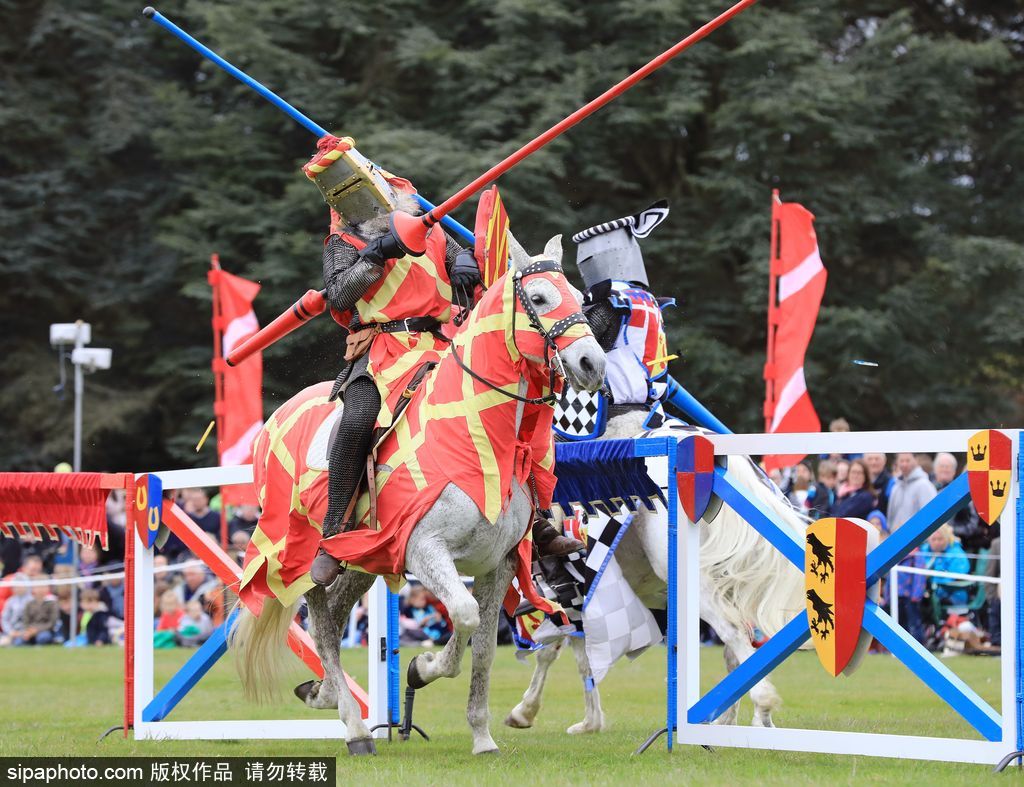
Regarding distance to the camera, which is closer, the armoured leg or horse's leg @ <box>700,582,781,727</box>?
the armoured leg

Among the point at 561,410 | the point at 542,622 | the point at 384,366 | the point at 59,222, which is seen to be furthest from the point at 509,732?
the point at 59,222

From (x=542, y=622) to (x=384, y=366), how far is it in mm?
2224

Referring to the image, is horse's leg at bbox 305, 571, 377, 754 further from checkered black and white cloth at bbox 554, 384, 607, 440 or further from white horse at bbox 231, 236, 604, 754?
checkered black and white cloth at bbox 554, 384, 607, 440

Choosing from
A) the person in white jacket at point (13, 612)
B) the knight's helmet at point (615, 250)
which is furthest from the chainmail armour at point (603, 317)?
the person in white jacket at point (13, 612)

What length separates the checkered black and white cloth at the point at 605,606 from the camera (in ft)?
29.5

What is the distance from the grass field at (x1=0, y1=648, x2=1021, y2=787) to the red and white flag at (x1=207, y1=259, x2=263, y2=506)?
7.38 feet

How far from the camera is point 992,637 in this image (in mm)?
14492

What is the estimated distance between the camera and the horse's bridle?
6941mm

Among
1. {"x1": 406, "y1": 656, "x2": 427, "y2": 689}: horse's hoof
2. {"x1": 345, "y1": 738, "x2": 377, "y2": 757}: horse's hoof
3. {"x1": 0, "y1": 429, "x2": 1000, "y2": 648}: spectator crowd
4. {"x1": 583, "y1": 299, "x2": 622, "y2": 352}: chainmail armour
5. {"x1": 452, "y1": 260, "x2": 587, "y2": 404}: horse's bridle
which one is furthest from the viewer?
{"x1": 0, "y1": 429, "x2": 1000, "y2": 648}: spectator crowd

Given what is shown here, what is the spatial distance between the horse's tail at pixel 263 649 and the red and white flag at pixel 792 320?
21.4 ft

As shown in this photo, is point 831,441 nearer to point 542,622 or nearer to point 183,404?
point 542,622

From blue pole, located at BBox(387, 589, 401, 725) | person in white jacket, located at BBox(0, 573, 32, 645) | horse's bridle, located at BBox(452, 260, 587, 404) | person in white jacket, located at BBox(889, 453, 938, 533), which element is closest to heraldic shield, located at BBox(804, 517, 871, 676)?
horse's bridle, located at BBox(452, 260, 587, 404)

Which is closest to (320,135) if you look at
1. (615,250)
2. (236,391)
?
(615,250)

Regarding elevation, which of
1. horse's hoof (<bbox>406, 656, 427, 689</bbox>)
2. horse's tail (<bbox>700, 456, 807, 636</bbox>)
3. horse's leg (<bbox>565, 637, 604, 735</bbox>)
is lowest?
horse's leg (<bbox>565, 637, 604, 735</bbox>)
